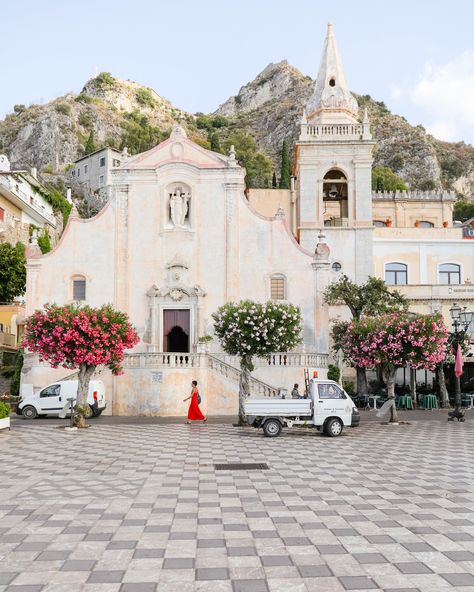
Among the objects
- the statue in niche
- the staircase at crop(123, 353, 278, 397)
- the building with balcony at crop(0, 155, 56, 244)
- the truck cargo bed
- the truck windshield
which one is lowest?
the truck cargo bed

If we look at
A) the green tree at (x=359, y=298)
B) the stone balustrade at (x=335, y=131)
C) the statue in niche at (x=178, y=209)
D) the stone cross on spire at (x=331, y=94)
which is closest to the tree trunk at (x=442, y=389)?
the green tree at (x=359, y=298)

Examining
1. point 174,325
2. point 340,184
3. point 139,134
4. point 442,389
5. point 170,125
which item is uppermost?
point 170,125

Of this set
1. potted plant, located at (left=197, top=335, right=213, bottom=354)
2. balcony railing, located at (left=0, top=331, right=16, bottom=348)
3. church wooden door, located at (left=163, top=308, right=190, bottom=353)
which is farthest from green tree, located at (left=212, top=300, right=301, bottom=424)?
balcony railing, located at (left=0, top=331, right=16, bottom=348)

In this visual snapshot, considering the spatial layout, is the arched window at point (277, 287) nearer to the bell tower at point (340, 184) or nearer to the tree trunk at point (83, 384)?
the bell tower at point (340, 184)

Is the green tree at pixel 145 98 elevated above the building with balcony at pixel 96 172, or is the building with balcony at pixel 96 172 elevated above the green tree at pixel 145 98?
the green tree at pixel 145 98

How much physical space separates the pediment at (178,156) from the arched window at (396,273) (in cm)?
1632

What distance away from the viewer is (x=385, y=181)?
3381 inches

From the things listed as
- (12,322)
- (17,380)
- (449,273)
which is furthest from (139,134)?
(17,380)

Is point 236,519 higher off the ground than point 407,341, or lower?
lower

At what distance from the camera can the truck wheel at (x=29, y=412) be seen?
95.4 feet

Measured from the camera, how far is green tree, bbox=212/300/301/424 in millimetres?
24922

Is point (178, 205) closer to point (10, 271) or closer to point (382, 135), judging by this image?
point (10, 271)

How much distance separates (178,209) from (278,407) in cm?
1801

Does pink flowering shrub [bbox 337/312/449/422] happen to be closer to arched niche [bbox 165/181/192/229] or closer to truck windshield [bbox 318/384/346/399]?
truck windshield [bbox 318/384/346/399]
